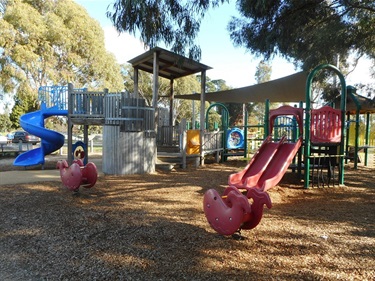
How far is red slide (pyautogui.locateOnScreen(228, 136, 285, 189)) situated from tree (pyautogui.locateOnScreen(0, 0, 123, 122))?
1609cm

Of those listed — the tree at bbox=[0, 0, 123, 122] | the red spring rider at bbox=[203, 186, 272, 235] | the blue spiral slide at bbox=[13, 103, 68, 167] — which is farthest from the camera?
the tree at bbox=[0, 0, 123, 122]

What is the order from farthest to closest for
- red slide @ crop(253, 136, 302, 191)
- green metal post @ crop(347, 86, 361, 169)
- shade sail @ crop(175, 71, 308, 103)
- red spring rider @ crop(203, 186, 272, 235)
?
shade sail @ crop(175, 71, 308, 103), green metal post @ crop(347, 86, 361, 169), red slide @ crop(253, 136, 302, 191), red spring rider @ crop(203, 186, 272, 235)

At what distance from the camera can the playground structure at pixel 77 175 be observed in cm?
571

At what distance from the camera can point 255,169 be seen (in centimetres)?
638

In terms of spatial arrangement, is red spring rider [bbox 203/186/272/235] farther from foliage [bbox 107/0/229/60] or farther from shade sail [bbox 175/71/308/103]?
shade sail [bbox 175/71/308/103]

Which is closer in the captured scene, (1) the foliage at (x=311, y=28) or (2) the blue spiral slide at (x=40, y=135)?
(1) the foliage at (x=311, y=28)

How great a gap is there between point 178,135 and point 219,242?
808cm

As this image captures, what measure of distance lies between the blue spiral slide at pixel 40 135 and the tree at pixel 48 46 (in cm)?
906

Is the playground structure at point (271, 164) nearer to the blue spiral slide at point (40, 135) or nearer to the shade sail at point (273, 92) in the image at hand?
the shade sail at point (273, 92)

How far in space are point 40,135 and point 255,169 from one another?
7.30 metres

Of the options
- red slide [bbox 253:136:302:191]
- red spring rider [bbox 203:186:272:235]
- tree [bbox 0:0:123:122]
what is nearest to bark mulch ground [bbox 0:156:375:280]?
red spring rider [bbox 203:186:272:235]

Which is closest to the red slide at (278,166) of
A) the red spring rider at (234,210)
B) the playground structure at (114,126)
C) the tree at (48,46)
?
the red spring rider at (234,210)

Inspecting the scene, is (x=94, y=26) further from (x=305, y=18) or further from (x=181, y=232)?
(x=181, y=232)

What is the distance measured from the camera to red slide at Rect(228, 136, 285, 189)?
574 centimetres
